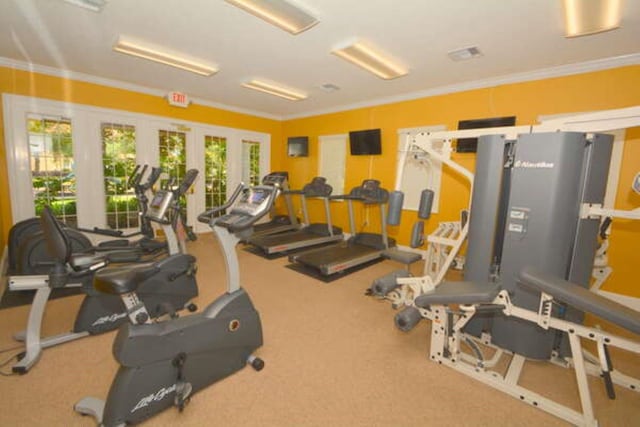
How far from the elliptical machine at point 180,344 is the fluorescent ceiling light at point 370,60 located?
2.32 meters

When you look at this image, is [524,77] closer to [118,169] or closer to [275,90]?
[275,90]

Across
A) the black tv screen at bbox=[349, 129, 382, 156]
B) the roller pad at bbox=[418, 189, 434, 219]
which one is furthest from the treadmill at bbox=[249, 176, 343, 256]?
the roller pad at bbox=[418, 189, 434, 219]

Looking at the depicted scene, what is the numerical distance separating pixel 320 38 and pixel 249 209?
2.30 m

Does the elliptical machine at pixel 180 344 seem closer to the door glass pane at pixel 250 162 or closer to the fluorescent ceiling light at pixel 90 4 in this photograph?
the fluorescent ceiling light at pixel 90 4

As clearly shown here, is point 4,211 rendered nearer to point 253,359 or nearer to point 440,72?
point 253,359

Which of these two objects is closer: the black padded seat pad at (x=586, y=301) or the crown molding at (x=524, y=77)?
the black padded seat pad at (x=586, y=301)

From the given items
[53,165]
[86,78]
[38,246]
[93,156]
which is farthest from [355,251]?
[86,78]

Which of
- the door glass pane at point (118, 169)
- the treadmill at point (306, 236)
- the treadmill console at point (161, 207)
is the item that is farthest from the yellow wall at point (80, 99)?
the treadmill console at point (161, 207)

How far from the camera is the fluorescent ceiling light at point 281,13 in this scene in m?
2.37

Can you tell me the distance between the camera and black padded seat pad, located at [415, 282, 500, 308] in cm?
180

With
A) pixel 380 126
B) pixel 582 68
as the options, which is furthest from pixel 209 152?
pixel 582 68

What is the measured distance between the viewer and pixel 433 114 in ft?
15.7

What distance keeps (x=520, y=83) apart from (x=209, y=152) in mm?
5789

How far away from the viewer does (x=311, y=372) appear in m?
2.04
